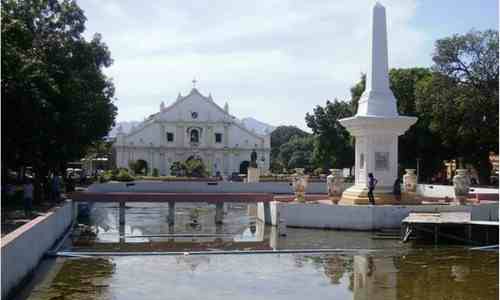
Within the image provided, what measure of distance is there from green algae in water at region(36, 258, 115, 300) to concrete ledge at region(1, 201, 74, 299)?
2.02 ft

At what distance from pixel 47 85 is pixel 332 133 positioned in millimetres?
36761

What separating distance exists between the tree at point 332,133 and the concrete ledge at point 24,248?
3910 cm

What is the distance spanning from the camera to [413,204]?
2562cm

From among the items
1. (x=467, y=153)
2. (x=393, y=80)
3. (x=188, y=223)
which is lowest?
(x=188, y=223)

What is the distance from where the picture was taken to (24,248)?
13711mm

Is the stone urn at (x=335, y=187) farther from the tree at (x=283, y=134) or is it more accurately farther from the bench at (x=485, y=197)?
the tree at (x=283, y=134)

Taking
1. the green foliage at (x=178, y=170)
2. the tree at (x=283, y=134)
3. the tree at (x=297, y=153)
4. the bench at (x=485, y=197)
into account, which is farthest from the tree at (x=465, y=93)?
the tree at (x=283, y=134)

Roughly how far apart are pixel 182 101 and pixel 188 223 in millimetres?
62745

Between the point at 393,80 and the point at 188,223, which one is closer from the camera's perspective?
the point at 188,223

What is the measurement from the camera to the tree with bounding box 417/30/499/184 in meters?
40.5

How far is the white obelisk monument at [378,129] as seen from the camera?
85.3 ft

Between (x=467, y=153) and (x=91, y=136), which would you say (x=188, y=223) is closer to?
(x=91, y=136)

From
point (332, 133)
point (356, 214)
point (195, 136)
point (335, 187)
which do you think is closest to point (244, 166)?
point (195, 136)

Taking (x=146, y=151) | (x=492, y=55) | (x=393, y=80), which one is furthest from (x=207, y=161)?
(x=492, y=55)
